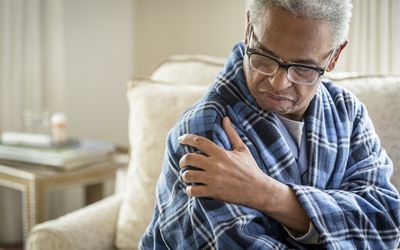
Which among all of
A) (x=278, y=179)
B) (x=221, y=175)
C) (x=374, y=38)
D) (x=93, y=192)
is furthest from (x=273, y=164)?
(x=93, y=192)

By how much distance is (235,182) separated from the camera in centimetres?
122

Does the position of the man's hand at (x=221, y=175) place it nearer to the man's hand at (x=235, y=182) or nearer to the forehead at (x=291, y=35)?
the man's hand at (x=235, y=182)

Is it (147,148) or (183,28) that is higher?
(183,28)

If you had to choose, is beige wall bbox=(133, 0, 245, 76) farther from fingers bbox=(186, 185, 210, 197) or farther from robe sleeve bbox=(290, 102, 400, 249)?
fingers bbox=(186, 185, 210, 197)

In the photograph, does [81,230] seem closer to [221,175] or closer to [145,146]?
[145,146]

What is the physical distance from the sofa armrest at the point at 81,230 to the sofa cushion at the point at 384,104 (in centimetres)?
75

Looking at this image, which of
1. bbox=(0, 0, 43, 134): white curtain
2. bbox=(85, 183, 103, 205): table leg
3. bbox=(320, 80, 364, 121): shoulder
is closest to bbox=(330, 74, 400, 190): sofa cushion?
bbox=(320, 80, 364, 121): shoulder

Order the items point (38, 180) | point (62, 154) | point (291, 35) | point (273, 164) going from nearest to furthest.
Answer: point (291, 35) < point (273, 164) < point (38, 180) < point (62, 154)

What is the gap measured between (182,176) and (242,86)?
0.24m

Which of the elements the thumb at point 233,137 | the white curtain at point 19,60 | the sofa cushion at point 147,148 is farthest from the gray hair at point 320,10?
the white curtain at point 19,60

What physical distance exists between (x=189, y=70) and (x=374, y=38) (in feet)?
2.14

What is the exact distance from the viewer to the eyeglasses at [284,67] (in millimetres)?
1232

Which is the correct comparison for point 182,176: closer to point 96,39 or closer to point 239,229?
point 239,229

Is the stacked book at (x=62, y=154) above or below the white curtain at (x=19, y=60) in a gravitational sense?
below
